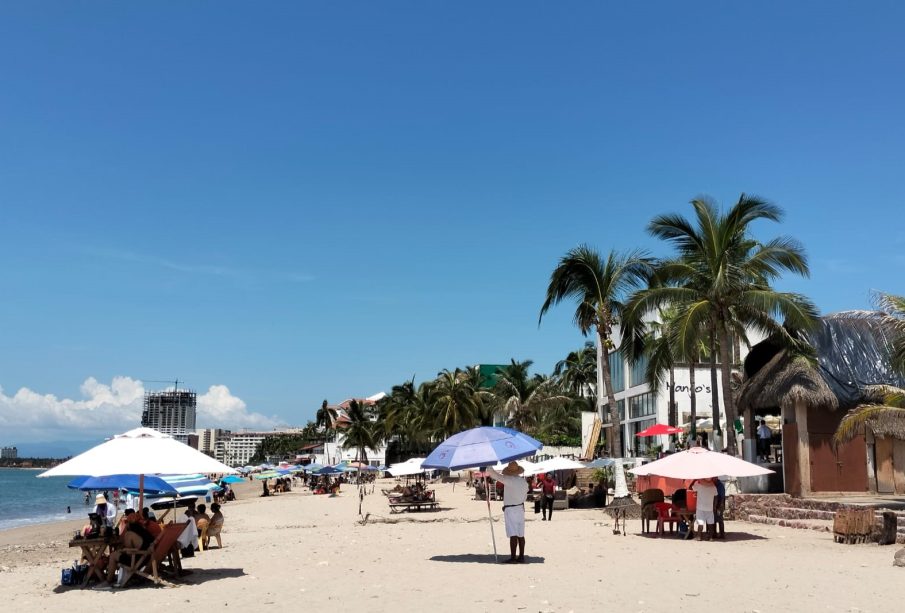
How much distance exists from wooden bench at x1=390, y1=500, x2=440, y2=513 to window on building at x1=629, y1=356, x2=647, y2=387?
47.6 ft

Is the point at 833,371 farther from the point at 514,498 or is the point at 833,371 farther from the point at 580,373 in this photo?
the point at 580,373

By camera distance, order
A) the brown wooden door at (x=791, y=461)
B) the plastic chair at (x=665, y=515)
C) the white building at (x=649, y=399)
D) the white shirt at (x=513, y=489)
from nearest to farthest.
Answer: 1. the white shirt at (x=513, y=489)
2. the plastic chair at (x=665, y=515)
3. the brown wooden door at (x=791, y=461)
4. the white building at (x=649, y=399)

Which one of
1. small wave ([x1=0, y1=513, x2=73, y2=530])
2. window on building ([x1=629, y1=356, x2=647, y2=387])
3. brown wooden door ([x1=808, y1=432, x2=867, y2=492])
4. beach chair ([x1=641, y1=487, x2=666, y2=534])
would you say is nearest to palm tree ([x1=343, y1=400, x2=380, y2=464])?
small wave ([x1=0, y1=513, x2=73, y2=530])

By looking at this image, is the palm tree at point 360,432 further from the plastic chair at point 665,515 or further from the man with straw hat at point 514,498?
the man with straw hat at point 514,498

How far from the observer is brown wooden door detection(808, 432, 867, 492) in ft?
69.0

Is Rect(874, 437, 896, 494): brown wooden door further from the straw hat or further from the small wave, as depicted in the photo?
the small wave

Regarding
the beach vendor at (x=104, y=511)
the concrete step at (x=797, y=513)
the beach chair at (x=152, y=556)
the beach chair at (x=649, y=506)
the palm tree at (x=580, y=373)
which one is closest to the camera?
the beach chair at (x=152, y=556)

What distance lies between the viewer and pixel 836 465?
69.3 feet

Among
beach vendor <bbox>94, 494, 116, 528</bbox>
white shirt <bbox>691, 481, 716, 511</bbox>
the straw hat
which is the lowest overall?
beach vendor <bbox>94, 494, 116, 528</bbox>

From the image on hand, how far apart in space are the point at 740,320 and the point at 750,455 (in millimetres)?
3741

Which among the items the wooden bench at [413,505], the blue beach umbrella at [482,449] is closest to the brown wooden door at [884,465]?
the wooden bench at [413,505]

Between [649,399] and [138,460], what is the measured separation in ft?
107

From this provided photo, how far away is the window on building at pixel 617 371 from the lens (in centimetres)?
4409

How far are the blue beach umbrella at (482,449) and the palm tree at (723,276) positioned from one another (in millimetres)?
11031
